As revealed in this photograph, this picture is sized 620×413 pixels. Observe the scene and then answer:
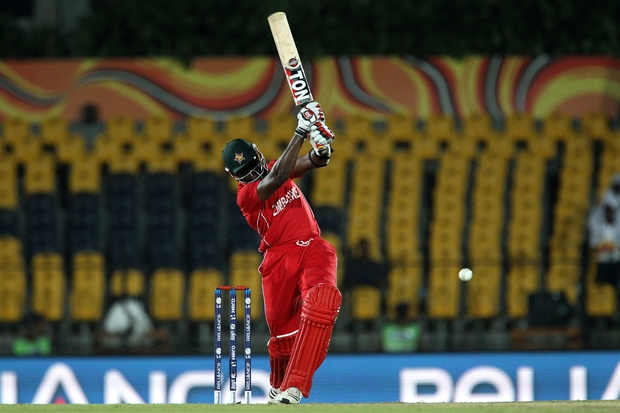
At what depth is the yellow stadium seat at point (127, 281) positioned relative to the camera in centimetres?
1251

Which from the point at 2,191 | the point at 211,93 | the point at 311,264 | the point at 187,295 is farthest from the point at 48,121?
the point at 311,264

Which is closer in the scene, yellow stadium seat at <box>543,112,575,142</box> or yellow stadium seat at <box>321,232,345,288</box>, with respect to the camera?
yellow stadium seat at <box>321,232,345,288</box>

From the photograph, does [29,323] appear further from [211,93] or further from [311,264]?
[311,264]

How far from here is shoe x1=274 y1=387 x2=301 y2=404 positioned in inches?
251

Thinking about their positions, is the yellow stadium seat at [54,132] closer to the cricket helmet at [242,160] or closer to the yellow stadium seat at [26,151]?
the yellow stadium seat at [26,151]

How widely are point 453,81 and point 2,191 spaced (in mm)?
6299

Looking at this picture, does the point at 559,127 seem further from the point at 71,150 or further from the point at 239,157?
the point at 239,157

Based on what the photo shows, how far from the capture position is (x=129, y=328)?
11852 mm

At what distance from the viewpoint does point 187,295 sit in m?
Result: 13.1

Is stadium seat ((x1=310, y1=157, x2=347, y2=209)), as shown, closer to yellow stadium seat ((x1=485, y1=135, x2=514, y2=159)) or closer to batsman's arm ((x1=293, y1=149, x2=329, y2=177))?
yellow stadium seat ((x1=485, y1=135, x2=514, y2=159))

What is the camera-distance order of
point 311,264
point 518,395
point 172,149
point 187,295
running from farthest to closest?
point 172,149 < point 187,295 < point 518,395 < point 311,264

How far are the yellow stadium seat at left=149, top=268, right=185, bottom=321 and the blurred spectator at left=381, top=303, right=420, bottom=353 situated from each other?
99.3 inches

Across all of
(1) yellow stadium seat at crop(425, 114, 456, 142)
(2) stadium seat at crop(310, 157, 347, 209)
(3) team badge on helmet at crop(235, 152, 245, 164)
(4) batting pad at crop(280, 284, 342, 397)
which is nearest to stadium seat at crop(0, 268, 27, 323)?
(2) stadium seat at crop(310, 157, 347, 209)

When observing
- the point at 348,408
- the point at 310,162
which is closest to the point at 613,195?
the point at 310,162
